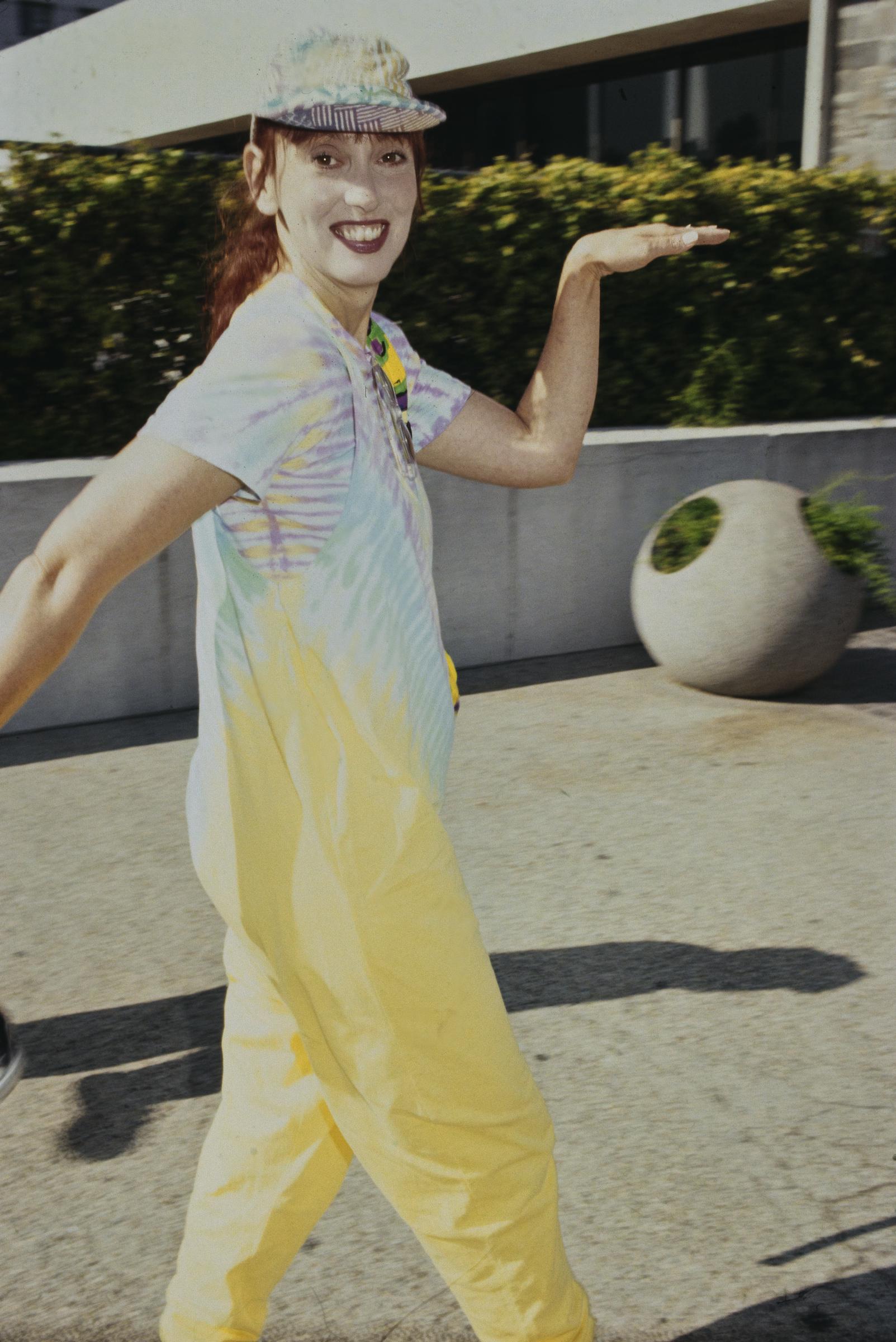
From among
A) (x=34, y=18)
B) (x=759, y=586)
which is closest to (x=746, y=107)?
(x=759, y=586)

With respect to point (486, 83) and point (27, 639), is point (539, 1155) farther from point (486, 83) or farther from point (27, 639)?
point (486, 83)

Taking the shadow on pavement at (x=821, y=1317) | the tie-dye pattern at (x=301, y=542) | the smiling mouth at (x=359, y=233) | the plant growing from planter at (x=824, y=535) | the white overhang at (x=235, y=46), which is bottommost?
the shadow on pavement at (x=821, y=1317)

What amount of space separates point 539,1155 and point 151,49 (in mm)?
20148

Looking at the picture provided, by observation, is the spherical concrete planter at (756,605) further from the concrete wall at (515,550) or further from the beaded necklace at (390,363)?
the beaded necklace at (390,363)

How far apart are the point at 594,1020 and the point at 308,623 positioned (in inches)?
83.8

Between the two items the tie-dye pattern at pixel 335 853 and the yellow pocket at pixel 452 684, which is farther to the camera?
the yellow pocket at pixel 452 684

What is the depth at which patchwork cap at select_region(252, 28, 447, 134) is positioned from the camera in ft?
5.81

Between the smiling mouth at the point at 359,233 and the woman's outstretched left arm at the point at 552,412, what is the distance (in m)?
0.47

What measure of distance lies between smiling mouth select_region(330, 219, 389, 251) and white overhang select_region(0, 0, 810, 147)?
6.03 meters

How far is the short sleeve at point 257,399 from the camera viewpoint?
1.61 meters

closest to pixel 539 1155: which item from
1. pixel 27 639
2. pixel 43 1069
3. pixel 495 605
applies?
pixel 27 639

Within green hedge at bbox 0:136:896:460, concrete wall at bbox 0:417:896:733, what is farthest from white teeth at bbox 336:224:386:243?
green hedge at bbox 0:136:896:460

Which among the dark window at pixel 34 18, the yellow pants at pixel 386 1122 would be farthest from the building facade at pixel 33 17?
the yellow pants at pixel 386 1122

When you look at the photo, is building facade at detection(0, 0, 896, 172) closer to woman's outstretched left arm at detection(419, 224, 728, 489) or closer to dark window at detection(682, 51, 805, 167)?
dark window at detection(682, 51, 805, 167)
